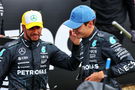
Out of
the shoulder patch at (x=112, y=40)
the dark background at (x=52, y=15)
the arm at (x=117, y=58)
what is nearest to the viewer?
the arm at (x=117, y=58)

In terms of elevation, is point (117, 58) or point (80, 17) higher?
point (80, 17)

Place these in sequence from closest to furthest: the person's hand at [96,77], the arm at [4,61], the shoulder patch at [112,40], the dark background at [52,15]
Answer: the person's hand at [96,77]
the shoulder patch at [112,40]
the arm at [4,61]
the dark background at [52,15]

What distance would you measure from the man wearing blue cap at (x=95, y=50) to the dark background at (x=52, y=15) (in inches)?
57.5

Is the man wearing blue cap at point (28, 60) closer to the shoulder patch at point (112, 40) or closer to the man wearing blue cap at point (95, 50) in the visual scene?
the man wearing blue cap at point (95, 50)

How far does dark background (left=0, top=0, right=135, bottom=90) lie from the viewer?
19.0ft

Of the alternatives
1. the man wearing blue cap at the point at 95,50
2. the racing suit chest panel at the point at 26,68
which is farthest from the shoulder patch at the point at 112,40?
the racing suit chest panel at the point at 26,68

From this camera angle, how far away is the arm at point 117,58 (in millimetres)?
4324

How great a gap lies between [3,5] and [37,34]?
119 centimetres

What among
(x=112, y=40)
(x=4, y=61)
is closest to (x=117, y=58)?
(x=112, y=40)

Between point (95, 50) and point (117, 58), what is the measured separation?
230mm

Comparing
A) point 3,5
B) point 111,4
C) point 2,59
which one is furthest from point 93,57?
point 3,5

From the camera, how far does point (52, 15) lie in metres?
6.08

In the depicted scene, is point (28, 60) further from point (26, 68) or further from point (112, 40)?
point (112, 40)

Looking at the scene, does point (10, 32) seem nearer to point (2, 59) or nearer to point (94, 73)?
point (2, 59)
